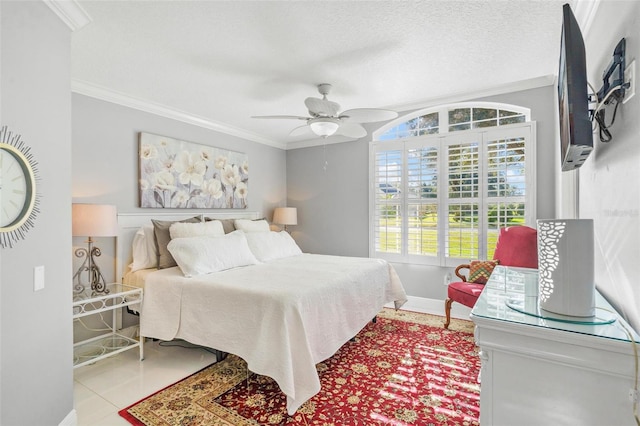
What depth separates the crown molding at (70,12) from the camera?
1.75 m

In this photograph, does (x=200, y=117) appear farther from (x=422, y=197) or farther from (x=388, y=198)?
(x=422, y=197)

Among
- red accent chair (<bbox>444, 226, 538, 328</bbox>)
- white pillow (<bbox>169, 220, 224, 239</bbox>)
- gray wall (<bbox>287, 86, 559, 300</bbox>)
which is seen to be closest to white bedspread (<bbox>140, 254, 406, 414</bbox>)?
white pillow (<bbox>169, 220, 224, 239</bbox>)

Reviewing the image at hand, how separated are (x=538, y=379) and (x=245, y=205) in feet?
13.7

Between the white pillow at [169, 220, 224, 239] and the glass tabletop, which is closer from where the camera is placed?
the glass tabletop

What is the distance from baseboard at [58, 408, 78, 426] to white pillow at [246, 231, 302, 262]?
6.53 feet

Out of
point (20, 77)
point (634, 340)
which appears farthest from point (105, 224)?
point (634, 340)

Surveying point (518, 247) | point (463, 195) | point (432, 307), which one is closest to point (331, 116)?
point (463, 195)

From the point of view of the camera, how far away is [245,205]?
475 centimetres

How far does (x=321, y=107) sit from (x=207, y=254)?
1759 mm

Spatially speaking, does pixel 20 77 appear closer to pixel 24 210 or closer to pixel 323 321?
pixel 24 210

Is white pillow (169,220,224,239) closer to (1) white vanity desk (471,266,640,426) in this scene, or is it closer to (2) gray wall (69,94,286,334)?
(2) gray wall (69,94,286,334)

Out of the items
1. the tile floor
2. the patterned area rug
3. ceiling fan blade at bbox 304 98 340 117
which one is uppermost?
ceiling fan blade at bbox 304 98 340 117

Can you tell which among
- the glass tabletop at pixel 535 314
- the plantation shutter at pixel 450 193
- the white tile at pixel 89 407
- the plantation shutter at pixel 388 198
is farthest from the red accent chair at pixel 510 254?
the white tile at pixel 89 407

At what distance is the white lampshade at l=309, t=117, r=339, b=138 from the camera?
295 centimetres
